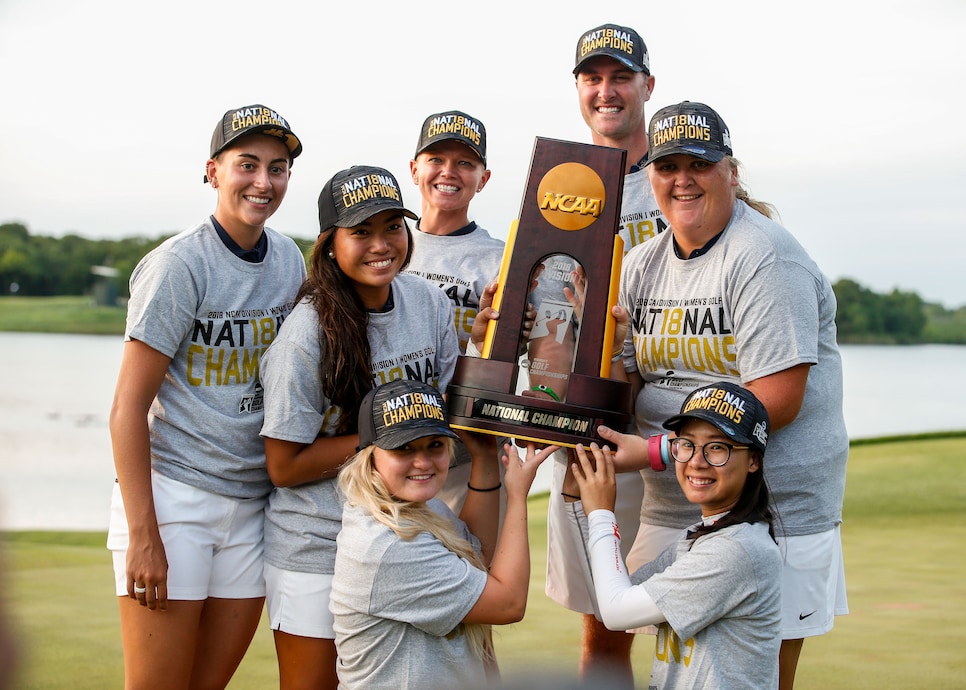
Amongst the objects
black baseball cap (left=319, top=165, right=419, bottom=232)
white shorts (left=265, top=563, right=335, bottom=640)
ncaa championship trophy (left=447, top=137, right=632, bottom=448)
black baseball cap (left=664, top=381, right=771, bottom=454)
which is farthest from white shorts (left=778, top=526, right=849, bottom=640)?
black baseball cap (left=319, top=165, right=419, bottom=232)

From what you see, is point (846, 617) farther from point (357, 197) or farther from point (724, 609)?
point (357, 197)

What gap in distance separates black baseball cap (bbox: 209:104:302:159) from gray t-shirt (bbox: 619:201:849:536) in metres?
1.12

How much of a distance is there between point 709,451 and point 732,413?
4.4 inches

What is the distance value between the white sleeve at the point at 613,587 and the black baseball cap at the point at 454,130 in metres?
1.41

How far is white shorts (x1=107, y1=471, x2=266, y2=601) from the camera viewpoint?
2848 millimetres

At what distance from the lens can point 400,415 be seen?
259cm

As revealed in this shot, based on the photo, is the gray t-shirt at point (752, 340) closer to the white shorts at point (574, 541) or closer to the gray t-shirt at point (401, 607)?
the white shorts at point (574, 541)

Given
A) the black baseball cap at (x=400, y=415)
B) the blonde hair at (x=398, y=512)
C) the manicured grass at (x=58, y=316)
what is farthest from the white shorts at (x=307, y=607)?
the manicured grass at (x=58, y=316)

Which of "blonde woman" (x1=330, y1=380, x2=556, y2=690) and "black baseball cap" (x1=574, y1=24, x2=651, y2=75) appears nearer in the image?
"blonde woman" (x1=330, y1=380, x2=556, y2=690)

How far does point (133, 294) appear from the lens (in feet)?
9.16

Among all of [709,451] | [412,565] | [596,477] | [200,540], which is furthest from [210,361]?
[709,451]

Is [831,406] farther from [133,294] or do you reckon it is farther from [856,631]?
[856,631]

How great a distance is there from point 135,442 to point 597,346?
4.19 feet

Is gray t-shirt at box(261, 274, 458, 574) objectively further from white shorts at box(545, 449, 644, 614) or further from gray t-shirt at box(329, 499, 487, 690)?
white shorts at box(545, 449, 644, 614)
